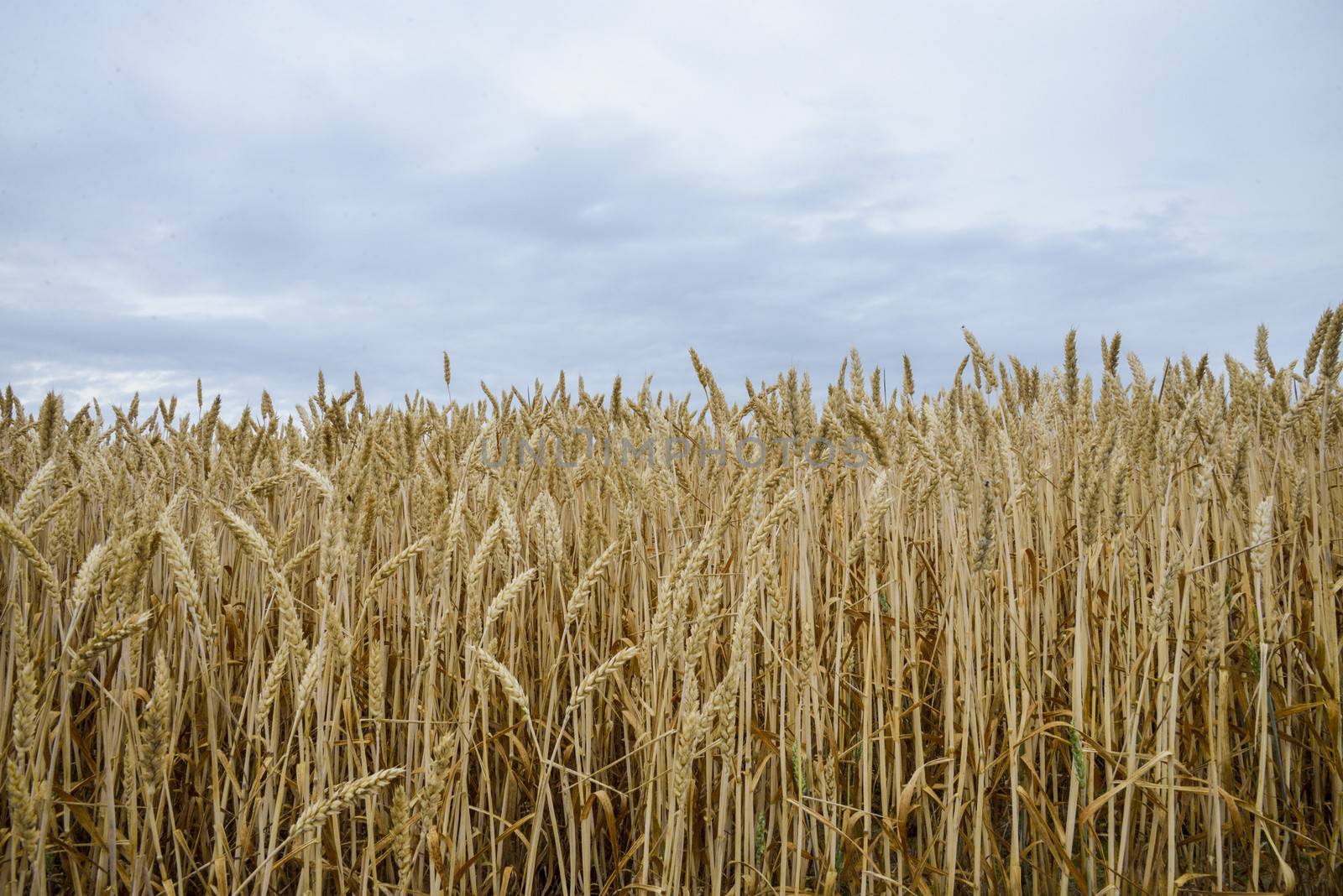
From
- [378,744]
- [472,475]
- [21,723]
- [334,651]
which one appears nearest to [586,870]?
[378,744]

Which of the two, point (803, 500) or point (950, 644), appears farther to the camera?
point (803, 500)

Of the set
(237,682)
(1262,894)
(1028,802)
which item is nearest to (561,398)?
(237,682)

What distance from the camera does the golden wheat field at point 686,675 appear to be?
126cm

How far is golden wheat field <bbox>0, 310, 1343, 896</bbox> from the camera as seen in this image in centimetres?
126

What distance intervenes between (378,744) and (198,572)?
1366mm

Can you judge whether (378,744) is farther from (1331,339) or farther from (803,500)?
(1331,339)

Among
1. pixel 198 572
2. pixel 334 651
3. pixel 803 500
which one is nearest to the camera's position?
pixel 334 651

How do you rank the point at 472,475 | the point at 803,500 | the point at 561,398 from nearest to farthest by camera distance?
1. the point at 803,500
2. the point at 472,475
3. the point at 561,398

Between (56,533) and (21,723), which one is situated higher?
(56,533)

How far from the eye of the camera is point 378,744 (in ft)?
4.49

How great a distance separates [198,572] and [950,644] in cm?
212

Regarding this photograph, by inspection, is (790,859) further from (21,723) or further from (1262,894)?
(21,723)

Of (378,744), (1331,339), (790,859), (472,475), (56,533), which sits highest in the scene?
(1331,339)

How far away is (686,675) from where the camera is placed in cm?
104
